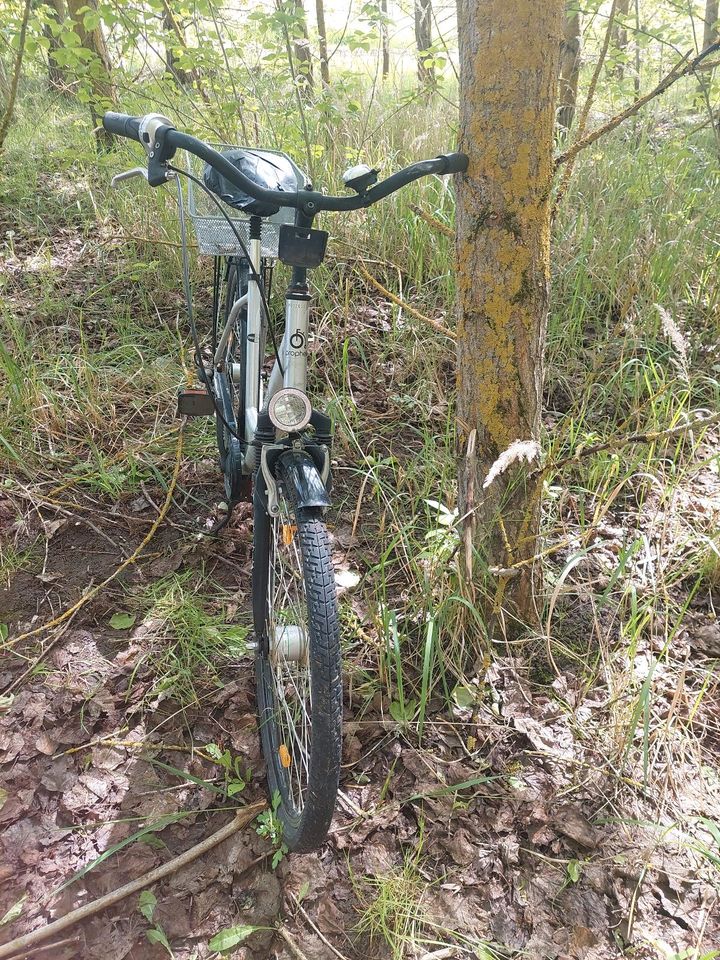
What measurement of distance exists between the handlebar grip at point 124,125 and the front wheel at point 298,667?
858mm

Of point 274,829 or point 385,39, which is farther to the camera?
point 385,39

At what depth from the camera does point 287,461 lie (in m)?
1.46

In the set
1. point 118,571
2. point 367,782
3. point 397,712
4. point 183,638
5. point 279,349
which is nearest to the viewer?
point 279,349

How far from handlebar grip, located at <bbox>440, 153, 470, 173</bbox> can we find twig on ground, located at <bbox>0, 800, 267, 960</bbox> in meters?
1.77

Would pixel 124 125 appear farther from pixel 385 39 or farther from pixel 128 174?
pixel 385 39

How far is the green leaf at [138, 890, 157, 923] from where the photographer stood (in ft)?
4.78

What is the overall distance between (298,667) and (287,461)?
54 centimetres

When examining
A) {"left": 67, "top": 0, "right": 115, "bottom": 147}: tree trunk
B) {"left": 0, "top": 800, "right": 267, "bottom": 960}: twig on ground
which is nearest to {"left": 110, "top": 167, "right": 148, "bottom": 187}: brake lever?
{"left": 67, "top": 0, "right": 115, "bottom": 147}: tree trunk

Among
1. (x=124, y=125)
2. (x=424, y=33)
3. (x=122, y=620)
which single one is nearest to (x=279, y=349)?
(x=124, y=125)

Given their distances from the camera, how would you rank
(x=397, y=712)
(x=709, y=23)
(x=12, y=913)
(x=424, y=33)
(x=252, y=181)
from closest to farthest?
1. (x=252, y=181)
2. (x=12, y=913)
3. (x=397, y=712)
4. (x=709, y=23)
5. (x=424, y=33)

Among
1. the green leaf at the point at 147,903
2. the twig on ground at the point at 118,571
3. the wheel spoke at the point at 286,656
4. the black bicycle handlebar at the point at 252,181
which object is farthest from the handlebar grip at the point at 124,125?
the green leaf at the point at 147,903

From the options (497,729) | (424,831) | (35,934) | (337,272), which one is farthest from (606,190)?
(35,934)

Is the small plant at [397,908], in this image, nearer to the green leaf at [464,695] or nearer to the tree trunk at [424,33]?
the green leaf at [464,695]

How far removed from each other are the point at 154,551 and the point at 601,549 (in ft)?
5.64
